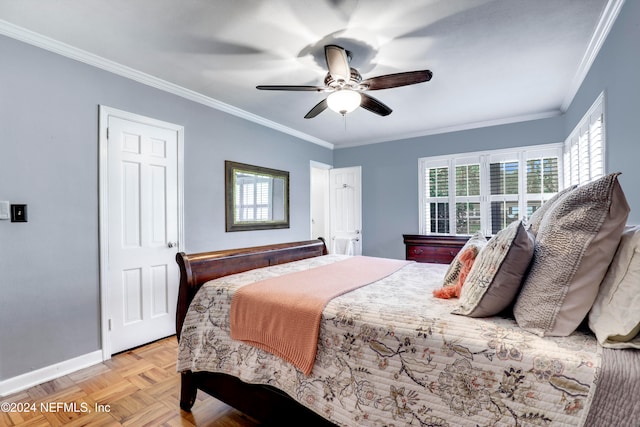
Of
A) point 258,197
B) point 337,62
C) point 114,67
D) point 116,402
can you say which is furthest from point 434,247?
point 114,67

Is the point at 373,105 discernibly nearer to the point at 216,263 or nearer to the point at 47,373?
the point at 216,263

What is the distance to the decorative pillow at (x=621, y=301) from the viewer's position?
34.9 inches

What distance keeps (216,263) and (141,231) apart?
135cm

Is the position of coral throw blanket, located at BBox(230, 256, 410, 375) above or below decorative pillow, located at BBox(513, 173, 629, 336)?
below

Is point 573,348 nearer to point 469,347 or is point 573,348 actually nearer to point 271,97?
point 469,347

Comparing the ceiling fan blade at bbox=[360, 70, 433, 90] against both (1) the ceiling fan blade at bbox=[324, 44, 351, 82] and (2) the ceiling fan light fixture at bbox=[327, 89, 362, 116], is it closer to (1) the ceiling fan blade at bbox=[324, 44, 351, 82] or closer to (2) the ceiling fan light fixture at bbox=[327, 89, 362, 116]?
(2) the ceiling fan light fixture at bbox=[327, 89, 362, 116]

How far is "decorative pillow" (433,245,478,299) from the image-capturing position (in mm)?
1507

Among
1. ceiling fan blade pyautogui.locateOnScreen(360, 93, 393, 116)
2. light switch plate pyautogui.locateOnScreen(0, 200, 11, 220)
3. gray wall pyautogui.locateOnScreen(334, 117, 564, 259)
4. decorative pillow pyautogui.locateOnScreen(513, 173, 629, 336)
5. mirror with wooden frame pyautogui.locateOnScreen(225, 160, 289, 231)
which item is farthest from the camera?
gray wall pyautogui.locateOnScreen(334, 117, 564, 259)

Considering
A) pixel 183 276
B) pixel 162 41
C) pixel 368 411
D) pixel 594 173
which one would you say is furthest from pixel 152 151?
pixel 594 173

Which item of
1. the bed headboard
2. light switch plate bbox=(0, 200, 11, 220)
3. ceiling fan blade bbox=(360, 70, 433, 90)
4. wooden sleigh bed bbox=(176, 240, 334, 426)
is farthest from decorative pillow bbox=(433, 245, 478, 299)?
light switch plate bbox=(0, 200, 11, 220)

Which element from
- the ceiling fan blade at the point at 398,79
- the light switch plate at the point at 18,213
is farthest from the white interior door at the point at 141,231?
the ceiling fan blade at the point at 398,79

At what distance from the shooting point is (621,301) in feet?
3.06

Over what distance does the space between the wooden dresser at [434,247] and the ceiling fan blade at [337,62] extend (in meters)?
2.74

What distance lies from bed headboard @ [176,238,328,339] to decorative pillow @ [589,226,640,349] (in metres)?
1.85
